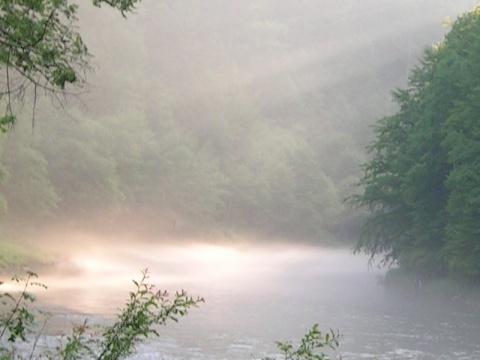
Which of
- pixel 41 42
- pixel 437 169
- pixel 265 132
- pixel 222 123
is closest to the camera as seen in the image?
pixel 41 42

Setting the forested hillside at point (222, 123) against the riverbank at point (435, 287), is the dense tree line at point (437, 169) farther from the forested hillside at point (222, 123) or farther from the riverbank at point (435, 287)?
the riverbank at point (435, 287)

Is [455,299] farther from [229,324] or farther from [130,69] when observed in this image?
[130,69]

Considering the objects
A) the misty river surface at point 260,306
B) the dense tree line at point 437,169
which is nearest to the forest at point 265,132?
the dense tree line at point 437,169

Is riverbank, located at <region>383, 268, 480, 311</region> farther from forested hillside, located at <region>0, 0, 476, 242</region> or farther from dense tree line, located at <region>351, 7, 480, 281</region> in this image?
forested hillside, located at <region>0, 0, 476, 242</region>

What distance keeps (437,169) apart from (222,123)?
45.4 m

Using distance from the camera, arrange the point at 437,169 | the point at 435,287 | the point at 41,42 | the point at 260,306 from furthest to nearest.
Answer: the point at 437,169
the point at 435,287
the point at 260,306
the point at 41,42

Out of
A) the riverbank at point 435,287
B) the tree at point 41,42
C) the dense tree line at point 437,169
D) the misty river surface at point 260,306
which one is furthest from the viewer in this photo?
the riverbank at point 435,287

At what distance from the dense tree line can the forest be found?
9 centimetres

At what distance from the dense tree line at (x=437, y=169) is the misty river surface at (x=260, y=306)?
2.04 metres

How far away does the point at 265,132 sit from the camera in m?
86.1

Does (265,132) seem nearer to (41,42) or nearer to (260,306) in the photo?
(260,306)

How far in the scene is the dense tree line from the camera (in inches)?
1293

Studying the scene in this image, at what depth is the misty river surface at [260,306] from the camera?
20719 mm

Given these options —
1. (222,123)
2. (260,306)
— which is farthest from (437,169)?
(222,123)
